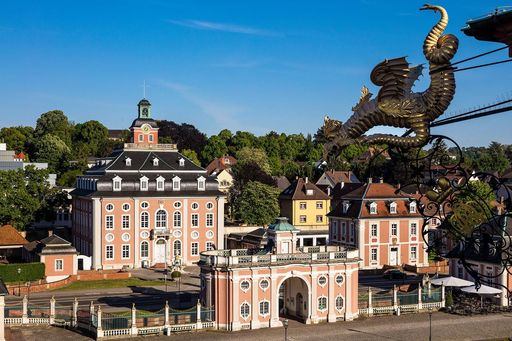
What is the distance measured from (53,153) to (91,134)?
20643 mm

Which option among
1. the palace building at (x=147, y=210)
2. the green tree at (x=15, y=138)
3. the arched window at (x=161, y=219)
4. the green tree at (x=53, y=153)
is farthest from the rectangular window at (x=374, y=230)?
the green tree at (x=15, y=138)

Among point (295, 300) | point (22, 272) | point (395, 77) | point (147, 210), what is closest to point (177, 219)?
point (147, 210)

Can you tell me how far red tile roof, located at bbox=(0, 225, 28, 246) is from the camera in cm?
6481

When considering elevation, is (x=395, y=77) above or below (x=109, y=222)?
above

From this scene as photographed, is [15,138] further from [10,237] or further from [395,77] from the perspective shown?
[395,77]

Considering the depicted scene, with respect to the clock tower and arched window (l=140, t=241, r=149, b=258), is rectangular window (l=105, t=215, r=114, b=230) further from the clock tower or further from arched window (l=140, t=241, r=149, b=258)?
the clock tower

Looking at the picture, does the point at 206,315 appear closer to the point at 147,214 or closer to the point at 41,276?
the point at 41,276

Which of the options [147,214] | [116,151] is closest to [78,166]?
[116,151]

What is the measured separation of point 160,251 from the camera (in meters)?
65.3

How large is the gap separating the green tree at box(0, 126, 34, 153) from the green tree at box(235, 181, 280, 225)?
55.7 metres

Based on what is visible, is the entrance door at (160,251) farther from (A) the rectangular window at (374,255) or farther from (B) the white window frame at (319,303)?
(B) the white window frame at (319,303)

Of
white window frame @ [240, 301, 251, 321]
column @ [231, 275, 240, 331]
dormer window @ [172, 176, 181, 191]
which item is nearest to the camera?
column @ [231, 275, 240, 331]

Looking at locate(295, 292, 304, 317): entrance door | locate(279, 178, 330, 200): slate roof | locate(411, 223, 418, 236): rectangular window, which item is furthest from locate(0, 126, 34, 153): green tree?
locate(295, 292, 304, 317): entrance door

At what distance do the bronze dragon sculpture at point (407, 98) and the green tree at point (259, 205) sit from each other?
6894 centimetres
